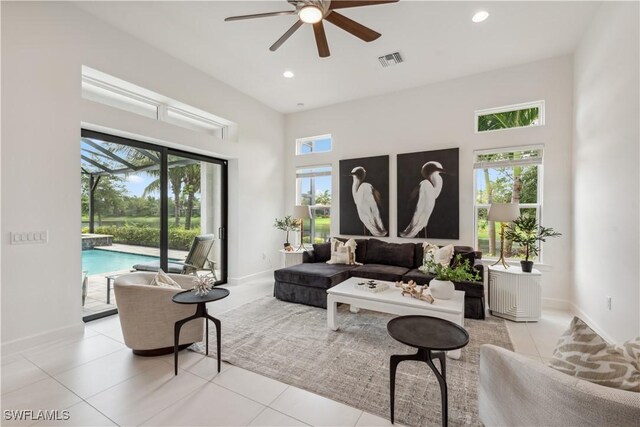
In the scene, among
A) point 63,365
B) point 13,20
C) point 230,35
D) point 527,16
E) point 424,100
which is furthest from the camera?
point 424,100

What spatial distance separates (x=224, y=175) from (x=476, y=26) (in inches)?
176

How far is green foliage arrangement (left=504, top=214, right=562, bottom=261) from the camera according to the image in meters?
3.67

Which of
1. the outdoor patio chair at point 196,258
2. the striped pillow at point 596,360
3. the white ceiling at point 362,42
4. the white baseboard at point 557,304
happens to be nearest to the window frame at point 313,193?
the white ceiling at point 362,42

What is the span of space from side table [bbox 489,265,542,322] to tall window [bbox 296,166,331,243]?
10.5ft

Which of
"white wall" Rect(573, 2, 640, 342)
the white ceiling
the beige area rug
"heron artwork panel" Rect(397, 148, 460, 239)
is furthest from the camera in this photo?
"heron artwork panel" Rect(397, 148, 460, 239)

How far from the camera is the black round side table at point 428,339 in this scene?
1.59m

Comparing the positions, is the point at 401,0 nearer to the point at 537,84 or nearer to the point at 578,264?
the point at 537,84

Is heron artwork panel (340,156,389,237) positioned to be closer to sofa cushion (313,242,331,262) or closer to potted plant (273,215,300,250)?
sofa cushion (313,242,331,262)

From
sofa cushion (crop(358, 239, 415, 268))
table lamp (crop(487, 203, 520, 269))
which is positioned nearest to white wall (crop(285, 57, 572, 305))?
sofa cushion (crop(358, 239, 415, 268))

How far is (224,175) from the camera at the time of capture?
17.3ft

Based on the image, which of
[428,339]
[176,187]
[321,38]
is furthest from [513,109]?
[176,187]

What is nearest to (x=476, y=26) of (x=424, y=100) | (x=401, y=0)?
(x=401, y=0)

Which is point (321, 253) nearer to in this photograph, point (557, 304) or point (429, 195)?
point (429, 195)

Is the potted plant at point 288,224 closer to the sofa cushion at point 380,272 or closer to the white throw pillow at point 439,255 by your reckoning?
the sofa cushion at point 380,272
